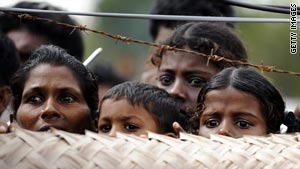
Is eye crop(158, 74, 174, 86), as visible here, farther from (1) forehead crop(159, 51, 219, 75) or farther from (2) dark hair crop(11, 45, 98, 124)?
(2) dark hair crop(11, 45, 98, 124)

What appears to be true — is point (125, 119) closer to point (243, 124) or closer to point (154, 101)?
point (154, 101)

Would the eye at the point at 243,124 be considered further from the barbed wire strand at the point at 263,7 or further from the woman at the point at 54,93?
the woman at the point at 54,93

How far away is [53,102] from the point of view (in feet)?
10.8

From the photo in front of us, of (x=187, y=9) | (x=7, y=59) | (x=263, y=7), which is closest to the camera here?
Result: (x=263, y=7)

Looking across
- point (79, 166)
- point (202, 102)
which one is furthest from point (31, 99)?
point (79, 166)

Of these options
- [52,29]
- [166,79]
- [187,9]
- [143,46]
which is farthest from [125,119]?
[143,46]

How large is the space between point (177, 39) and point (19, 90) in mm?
811

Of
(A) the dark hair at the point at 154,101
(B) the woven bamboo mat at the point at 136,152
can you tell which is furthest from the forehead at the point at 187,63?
(B) the woven bamboo mat at the point at 136,152

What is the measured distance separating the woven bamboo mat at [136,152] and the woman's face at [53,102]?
88 cm

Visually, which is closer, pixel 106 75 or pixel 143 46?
pixel 106 75

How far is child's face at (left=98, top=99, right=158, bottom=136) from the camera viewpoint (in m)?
3.39

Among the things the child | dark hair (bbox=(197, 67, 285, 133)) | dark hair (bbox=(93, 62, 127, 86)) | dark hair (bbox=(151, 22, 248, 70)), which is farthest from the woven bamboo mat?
dark hair (bbox=(93, 62, 127, 86))

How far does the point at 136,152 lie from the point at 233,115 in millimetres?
1047

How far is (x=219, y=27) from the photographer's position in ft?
13.6
